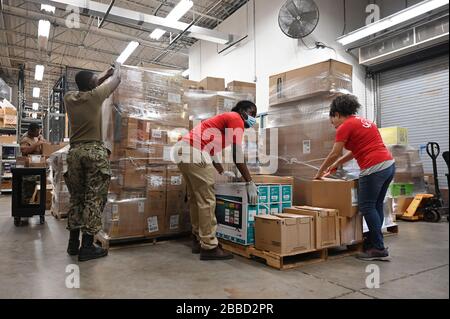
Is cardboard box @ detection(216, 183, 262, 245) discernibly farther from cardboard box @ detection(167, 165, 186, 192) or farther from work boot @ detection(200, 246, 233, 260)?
cardboard box @ detection(167, 165, 186, 192)

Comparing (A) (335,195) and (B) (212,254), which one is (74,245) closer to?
(B) (212,254)

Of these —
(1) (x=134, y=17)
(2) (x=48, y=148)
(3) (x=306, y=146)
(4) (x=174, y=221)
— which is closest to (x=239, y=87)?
(3) (x=306, y=146)

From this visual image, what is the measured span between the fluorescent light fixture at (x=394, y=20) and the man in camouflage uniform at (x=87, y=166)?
4366 mm

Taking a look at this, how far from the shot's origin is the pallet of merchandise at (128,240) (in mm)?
3176

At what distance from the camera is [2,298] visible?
6.22ft

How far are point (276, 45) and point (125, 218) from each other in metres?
5.09

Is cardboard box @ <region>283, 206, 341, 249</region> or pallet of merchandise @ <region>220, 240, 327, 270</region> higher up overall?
cardboard box @ <region>283, 206, 341, 249</region>

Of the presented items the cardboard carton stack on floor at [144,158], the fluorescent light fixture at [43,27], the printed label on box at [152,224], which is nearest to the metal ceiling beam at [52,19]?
the fluorescent light fixture at [43,27]

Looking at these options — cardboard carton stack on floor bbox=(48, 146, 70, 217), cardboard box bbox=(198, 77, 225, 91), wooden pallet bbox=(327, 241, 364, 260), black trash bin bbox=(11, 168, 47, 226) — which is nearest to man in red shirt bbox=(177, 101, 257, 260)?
wooden pallet bbox=(327, 241, 364, 260)

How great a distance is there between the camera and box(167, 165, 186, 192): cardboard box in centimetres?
349

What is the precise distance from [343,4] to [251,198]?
5319 mm

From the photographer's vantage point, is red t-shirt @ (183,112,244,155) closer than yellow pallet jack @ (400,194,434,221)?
Yes

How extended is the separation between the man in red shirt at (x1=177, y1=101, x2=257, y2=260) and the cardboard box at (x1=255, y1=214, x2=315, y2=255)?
0.85 ft

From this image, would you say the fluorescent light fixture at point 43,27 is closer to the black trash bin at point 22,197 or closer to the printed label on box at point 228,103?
the black trash bin at point 22,197
